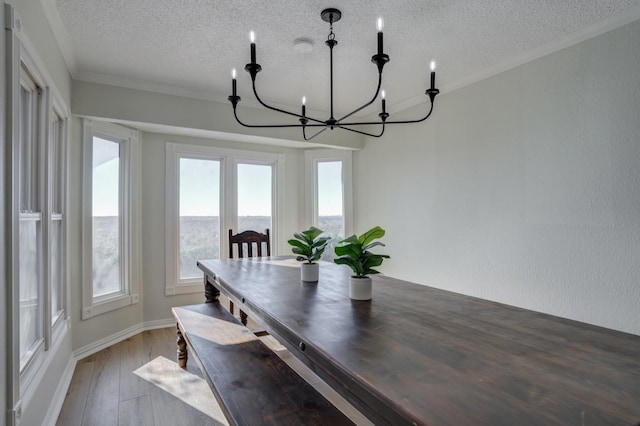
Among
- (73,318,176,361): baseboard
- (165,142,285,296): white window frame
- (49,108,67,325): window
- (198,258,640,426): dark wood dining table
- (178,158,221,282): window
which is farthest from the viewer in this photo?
(178,158,221,282): window

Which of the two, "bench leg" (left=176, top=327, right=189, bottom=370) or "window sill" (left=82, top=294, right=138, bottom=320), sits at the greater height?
"window sill" (left=82, top=294, right=138, bottom=320)

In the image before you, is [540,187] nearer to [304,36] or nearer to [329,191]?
[304,36]

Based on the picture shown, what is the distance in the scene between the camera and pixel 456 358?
0.96 m

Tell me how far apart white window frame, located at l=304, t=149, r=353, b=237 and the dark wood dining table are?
8.98ft

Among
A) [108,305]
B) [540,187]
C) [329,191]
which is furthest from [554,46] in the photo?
[108,305]

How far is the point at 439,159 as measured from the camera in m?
3.29

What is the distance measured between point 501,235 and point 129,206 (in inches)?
135

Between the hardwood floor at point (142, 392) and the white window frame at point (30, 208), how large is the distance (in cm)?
38

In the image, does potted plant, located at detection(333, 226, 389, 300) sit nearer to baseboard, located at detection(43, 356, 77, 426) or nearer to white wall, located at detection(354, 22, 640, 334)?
white wall, located at detection(354, 22, 640, 334)

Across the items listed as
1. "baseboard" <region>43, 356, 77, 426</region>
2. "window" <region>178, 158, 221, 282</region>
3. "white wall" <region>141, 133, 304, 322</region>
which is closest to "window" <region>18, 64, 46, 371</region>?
"baseboard" <region>43, 356, 77, 426</region>

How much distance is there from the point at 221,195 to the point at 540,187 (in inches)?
125

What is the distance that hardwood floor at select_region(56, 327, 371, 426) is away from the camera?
2.03 m

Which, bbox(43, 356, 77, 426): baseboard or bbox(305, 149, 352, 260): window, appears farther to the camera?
bbox(305, 149, 352, 260): window

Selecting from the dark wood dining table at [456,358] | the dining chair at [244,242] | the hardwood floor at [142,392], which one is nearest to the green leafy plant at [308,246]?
the dark wood dining table at [456,358]
